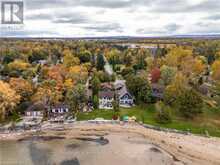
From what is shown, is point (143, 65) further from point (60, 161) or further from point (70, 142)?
point (60, 161)

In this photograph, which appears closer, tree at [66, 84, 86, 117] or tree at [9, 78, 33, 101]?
tree at [66, 84, 86, 117]

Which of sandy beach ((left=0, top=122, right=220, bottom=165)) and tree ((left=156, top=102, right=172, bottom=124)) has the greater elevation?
tree ((left=156, top=102, right=172, bottom=124))

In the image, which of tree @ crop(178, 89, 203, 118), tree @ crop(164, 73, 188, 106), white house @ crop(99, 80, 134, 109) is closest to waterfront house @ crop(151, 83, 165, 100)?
tree @ crop(164, 73, 188, 106)

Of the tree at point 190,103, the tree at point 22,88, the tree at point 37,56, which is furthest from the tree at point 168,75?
the tree at point 37,56

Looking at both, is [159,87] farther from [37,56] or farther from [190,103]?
[37,56]

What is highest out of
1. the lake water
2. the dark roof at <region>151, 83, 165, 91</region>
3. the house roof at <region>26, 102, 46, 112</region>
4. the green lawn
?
the dark roof at <region>151, 83, 165, 91</region>

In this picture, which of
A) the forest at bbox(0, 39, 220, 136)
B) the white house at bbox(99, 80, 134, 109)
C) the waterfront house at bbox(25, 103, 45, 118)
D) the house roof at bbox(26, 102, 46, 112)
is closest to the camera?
the forest at bbox(0, 39, 220, 136)

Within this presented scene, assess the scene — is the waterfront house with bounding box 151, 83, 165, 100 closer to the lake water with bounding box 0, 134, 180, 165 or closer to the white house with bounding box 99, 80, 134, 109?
the white house with bounding box 99, 80, 134, 109
